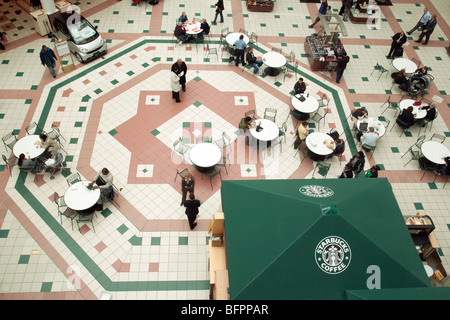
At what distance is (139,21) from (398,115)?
12330 millimetres

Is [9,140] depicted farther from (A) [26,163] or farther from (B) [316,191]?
(B) [316,191]

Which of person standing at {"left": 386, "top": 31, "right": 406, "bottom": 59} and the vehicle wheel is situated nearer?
the vehicle wheel

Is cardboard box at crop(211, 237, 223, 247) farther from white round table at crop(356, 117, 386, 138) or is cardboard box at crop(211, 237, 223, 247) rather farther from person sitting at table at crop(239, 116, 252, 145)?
white round table at crop(356, 117, 386, 138)

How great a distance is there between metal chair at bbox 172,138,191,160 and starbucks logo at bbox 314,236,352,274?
6265 mm

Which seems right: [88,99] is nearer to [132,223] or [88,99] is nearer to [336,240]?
[132,223]

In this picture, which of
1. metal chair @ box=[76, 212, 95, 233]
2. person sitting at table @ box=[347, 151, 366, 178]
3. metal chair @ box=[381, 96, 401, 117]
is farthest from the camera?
metal chair @ box=[381, 96, 401, 117]

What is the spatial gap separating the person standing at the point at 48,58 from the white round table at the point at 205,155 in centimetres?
695

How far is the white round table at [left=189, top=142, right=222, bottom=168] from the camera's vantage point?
11.0m

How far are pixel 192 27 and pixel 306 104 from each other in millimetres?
6498

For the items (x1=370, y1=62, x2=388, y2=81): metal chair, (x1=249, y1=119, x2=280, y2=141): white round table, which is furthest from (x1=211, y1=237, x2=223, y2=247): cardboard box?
(x1=370, y1=62, x2=388, y2=81): metal chair

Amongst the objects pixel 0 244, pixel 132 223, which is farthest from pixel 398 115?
pixel 0 244

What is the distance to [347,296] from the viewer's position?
619 centimetres

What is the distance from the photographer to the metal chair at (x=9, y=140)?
36.7 feet

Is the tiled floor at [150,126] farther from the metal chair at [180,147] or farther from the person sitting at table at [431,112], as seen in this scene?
the person sitting at table at [431,112]
